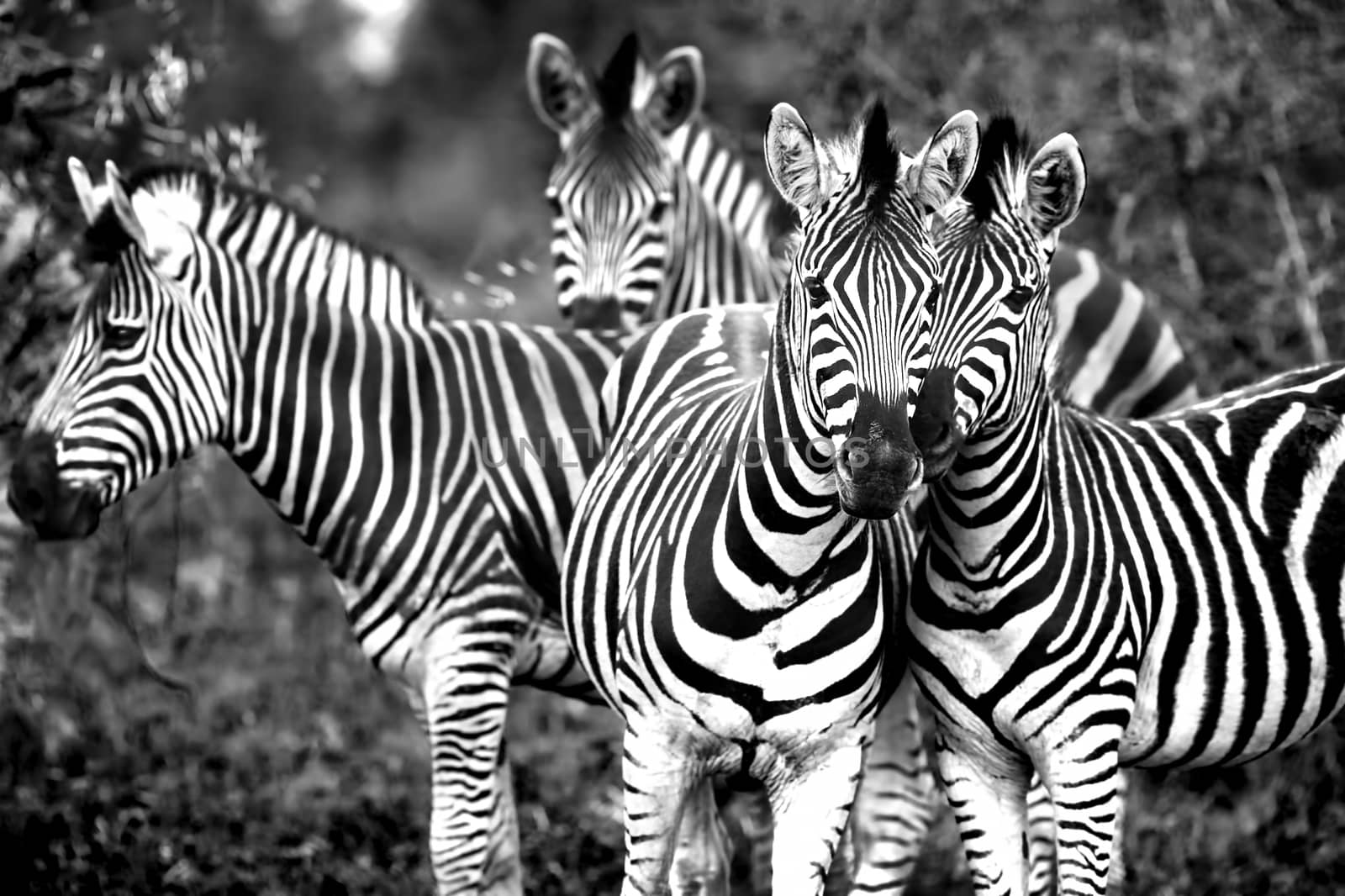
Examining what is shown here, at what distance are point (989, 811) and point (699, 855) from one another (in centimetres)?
125

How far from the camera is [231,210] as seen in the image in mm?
→ 6180

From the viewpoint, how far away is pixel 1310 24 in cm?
819

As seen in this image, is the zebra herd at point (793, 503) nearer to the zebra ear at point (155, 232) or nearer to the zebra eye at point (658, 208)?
the zebra ear at point (155, 232)

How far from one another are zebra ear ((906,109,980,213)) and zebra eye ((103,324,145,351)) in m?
2.86

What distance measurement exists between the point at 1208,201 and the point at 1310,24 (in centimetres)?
111

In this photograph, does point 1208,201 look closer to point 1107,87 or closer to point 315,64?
point 1107,87

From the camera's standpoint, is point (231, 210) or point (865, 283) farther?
point (231, 210)

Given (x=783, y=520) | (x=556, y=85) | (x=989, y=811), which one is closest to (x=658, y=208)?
(x=556, y=85)

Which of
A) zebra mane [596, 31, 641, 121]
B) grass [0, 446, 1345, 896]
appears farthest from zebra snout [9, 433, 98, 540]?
zebra mane [596, 31, 641, 121]

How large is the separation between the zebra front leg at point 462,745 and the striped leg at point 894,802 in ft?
4.23

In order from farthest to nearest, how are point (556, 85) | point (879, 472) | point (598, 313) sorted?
point (556, 85) < point (598, 313) < point (879, 472)

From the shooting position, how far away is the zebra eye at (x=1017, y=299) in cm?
411

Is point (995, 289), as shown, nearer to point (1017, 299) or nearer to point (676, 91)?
point (1017, 299)

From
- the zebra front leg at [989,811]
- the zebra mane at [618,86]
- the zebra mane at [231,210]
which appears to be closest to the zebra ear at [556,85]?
the zebra mane at [618,86]
